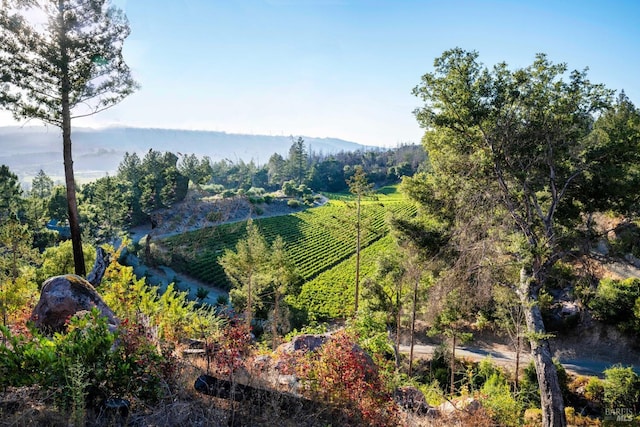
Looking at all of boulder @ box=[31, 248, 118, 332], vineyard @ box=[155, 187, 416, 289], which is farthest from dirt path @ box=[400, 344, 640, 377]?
boulder @ box=[31, 248, 118, 332]

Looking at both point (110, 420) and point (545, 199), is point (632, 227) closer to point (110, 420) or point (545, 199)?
point (545, 199)

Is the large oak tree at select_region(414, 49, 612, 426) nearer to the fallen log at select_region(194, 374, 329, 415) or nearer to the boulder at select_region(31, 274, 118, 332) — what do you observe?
the fallen log at select_region(194, 374, 329, 415)

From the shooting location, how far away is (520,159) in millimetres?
9023

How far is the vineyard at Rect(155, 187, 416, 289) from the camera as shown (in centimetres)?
2847

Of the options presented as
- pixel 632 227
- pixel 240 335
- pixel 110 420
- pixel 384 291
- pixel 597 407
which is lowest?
pixel 597 407

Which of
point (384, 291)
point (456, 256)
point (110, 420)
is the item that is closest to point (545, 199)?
point (456, 256)

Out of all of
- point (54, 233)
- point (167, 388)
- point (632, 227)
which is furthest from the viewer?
point (54, 233)

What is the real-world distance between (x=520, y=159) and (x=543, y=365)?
15.9 feet

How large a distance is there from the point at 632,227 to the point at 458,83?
5308 mm

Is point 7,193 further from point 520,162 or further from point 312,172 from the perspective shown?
point 312,172

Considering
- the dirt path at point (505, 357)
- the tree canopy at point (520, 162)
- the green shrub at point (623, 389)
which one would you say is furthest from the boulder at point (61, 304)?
the dirt path at point (505, 357)

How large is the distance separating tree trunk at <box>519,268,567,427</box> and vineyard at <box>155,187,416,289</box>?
12251 millimetres

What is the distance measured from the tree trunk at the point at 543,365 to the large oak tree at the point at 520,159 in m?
0.02

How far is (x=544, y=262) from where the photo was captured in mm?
8852
